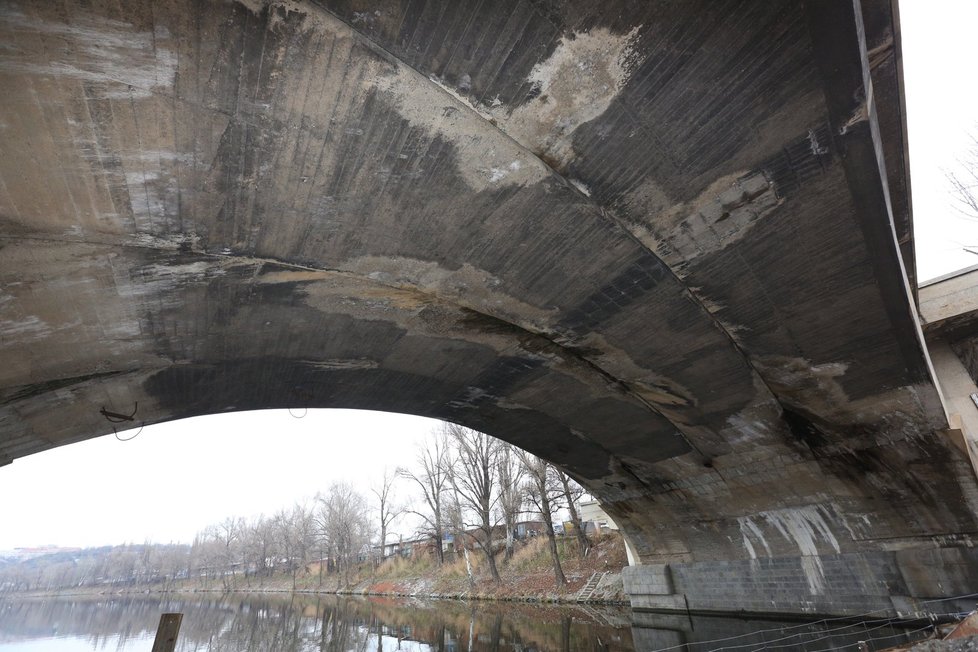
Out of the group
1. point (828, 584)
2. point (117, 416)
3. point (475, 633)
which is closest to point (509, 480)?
point (475, 633)

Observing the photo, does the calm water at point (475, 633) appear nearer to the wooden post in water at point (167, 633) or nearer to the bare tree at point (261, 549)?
the wooden post in water at point (167, 633)

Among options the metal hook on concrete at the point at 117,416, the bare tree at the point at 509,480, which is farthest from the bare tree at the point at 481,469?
the metal hook on concrete at the point at 117,416

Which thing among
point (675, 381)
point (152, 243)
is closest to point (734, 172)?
point (675, 381)

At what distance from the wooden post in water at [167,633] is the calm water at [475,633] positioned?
6.99 metres

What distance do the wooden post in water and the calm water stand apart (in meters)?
6.99

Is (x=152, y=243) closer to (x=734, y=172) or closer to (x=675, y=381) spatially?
(x=734, y=172)

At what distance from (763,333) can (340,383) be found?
710 cm

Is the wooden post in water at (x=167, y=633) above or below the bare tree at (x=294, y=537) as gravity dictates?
below

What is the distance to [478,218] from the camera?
527 centimetres

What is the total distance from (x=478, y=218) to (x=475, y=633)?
13453mm

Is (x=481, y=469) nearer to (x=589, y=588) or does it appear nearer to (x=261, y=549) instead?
(x=589, y=588)

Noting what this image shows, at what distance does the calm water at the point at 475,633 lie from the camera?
982 centimetres

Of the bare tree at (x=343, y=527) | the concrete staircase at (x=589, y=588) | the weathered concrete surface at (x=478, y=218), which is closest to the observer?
the weathered concrete surface at (x=478, y=218)

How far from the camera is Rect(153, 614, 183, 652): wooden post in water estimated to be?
7.14 m
